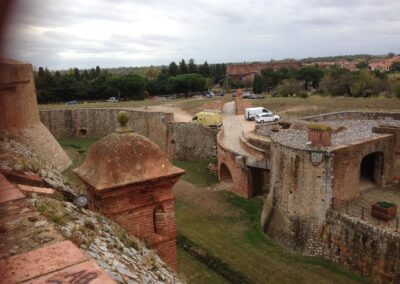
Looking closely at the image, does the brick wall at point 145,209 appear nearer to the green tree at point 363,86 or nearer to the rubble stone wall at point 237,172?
the rubble stone wall at point 237,172

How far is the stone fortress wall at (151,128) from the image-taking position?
87.1ft

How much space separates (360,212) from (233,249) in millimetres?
4361

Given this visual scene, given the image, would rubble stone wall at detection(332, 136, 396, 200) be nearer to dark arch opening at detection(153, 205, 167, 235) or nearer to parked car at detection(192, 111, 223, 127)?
dark arch opening at detection(153, 205, 167, 235)

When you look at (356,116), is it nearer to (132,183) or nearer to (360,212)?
(360,212)

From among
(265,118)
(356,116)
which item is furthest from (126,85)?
(356,116)

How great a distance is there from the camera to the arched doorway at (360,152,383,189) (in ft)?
49.9

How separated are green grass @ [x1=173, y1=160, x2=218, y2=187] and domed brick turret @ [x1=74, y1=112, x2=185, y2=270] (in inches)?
597

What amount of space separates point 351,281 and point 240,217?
5.57 metres

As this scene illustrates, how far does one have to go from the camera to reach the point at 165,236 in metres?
6.42

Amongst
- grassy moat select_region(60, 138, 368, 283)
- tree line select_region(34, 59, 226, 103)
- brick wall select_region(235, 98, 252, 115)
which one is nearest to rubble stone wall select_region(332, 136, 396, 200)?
grassy moat select_region(60, 138, 368, 283)

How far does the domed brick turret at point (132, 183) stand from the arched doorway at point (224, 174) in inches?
593

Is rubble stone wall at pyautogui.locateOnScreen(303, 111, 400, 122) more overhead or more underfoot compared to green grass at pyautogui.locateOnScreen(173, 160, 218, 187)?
more overhead

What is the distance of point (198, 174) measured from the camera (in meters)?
23.6

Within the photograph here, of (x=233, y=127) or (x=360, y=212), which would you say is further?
(x=233, y=127)
